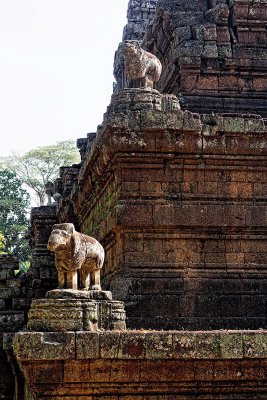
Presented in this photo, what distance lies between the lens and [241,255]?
9172mm

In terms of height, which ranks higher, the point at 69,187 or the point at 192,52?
the point at 192,52

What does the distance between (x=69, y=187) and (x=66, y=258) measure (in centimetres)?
713

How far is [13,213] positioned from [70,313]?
4103 cm

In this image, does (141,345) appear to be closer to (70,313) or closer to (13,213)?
(70,313)

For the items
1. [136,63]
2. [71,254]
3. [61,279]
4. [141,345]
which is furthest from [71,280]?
[136,63]

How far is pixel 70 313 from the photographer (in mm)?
6617

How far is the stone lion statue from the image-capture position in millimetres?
7047

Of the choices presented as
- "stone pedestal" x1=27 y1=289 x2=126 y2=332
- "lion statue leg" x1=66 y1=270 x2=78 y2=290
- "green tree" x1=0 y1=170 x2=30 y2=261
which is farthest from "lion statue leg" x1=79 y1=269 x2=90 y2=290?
"green tree" x1=0 y1=170 x2=30 y2=261

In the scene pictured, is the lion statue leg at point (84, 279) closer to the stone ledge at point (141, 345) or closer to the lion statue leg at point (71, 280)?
the lion statue leg at point (71, 280)

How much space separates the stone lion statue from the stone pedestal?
1.10 feet

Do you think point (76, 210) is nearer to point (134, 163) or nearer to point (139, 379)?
point (134, 163)

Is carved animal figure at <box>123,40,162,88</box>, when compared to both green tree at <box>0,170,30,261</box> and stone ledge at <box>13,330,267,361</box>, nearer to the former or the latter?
stone ledge at <box>13,330,267,361</box>

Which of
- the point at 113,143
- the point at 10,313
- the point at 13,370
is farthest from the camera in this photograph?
the point at 10,313

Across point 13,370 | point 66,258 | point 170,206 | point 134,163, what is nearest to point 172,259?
point 170,206
